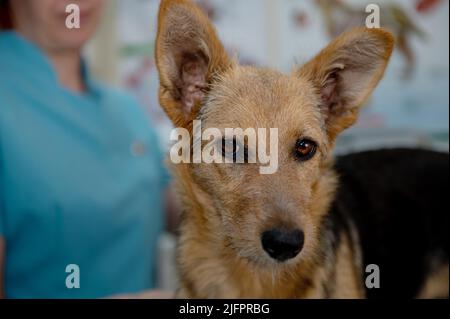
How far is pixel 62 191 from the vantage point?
997 millimetres

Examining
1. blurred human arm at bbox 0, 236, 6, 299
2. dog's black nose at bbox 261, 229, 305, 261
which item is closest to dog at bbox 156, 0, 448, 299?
dog's black nose at bbox 261, 229, 305, 261

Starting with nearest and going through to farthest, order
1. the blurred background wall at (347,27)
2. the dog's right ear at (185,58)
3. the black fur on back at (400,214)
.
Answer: the dog's right ear at (185,58) → the blurred background wall at (347,27) → the black fur on back at (400,214)

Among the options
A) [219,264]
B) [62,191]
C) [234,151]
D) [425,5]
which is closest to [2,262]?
[62,191]

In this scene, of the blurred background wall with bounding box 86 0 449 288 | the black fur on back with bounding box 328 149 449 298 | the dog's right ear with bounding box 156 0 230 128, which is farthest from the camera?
the black fur on back with bounding box 328 149 449 298

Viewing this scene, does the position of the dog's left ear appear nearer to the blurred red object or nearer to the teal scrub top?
the blurred red object

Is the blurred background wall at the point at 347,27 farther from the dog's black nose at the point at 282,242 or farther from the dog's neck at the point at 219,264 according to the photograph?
the dog's black nose at the point at 282,242

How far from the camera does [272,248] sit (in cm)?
69

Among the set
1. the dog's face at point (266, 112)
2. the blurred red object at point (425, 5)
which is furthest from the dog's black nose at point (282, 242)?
the blurred red object at point (425, 5)

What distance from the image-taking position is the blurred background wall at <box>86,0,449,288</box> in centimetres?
82

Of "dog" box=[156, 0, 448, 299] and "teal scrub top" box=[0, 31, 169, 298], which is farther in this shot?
"teal scrub top" box=[0, 31, 169, 298]

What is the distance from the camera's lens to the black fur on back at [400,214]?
0.94m

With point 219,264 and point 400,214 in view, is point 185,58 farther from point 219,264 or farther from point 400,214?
point 400,214

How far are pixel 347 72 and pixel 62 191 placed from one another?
23.6 inches
